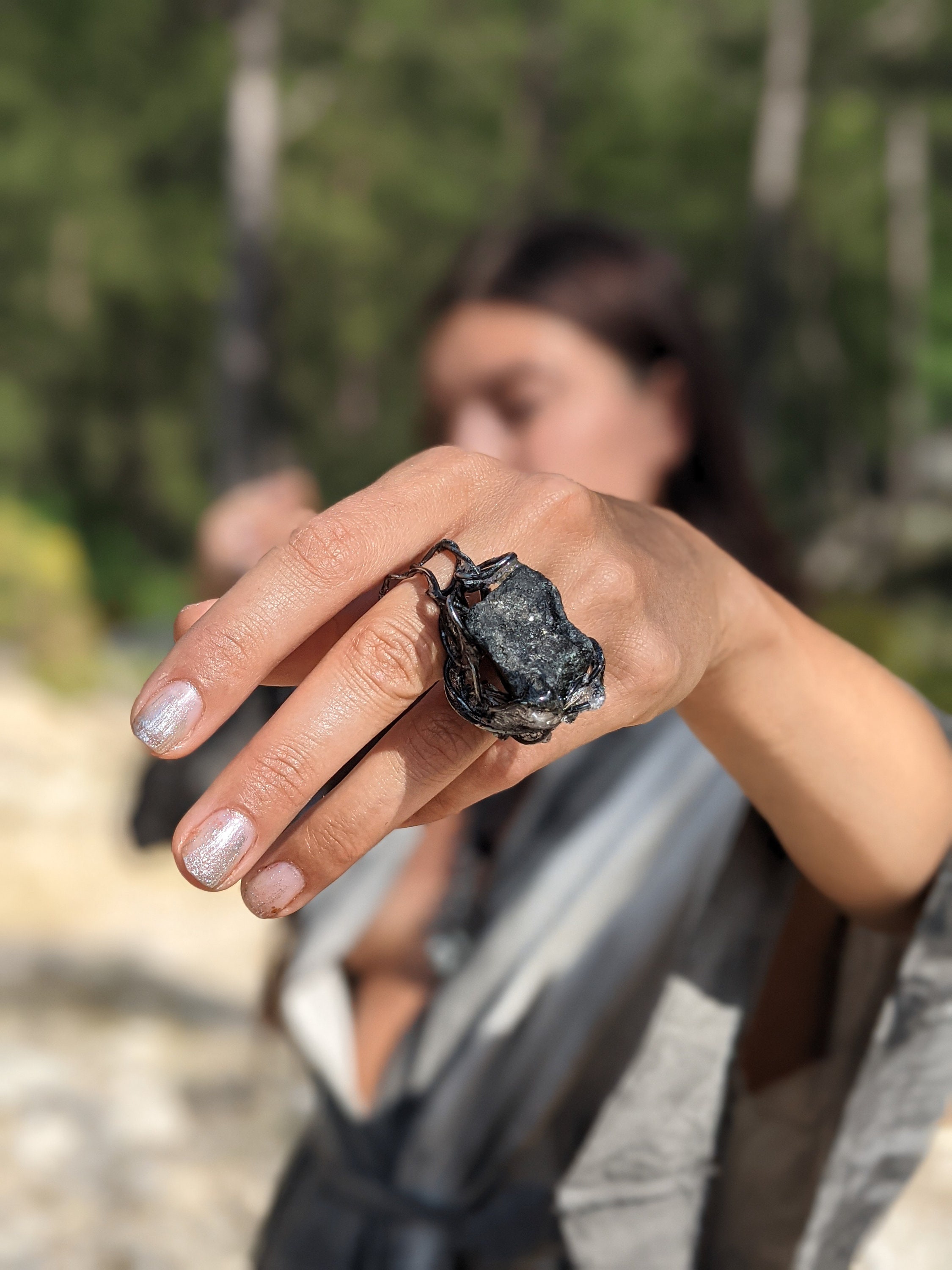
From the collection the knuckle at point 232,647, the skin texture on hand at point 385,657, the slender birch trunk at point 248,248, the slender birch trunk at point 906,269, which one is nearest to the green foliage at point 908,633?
the slender birch trunk at point 906,269

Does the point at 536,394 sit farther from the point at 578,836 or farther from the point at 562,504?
the point at 562,504

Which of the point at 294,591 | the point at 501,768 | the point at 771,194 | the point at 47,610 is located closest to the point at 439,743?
the point at 501,768

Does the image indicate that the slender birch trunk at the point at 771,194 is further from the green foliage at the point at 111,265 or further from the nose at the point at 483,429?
the nose at the point at 483,429

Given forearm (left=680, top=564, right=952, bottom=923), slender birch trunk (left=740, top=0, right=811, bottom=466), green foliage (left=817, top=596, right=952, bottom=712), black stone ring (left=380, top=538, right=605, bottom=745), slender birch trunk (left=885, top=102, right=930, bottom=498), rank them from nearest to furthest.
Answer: black stone ring (left=380, top=538, right=605, bottom=745) < forearm (left=680, top=564, right=952, bottom=923) < green foliage (left=817, top=596, right=952, bottom=712) < slender birch trunk (left=740, top=0, right=811, bottom=466) < slender birch trunk (left=885, top=102, right=930, bottom=498)

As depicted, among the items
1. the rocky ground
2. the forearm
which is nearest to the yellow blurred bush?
the rocky ground

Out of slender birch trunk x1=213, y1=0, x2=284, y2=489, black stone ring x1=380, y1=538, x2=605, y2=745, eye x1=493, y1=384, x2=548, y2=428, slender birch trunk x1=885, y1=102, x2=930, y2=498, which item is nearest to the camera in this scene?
black stone ring x1=380, y1=538, x2=605, y2=745

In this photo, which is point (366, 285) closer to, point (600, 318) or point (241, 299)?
point (241, 299)

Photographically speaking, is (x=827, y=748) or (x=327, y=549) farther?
(x=827, y=748)

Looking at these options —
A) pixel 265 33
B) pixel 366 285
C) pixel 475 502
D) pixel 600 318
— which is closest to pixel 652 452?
pixel 600 318

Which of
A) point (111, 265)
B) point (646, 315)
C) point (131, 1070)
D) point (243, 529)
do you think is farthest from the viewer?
point (111, 265)

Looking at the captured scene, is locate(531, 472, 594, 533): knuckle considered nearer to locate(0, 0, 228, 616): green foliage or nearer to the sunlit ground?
the sunlit ground
